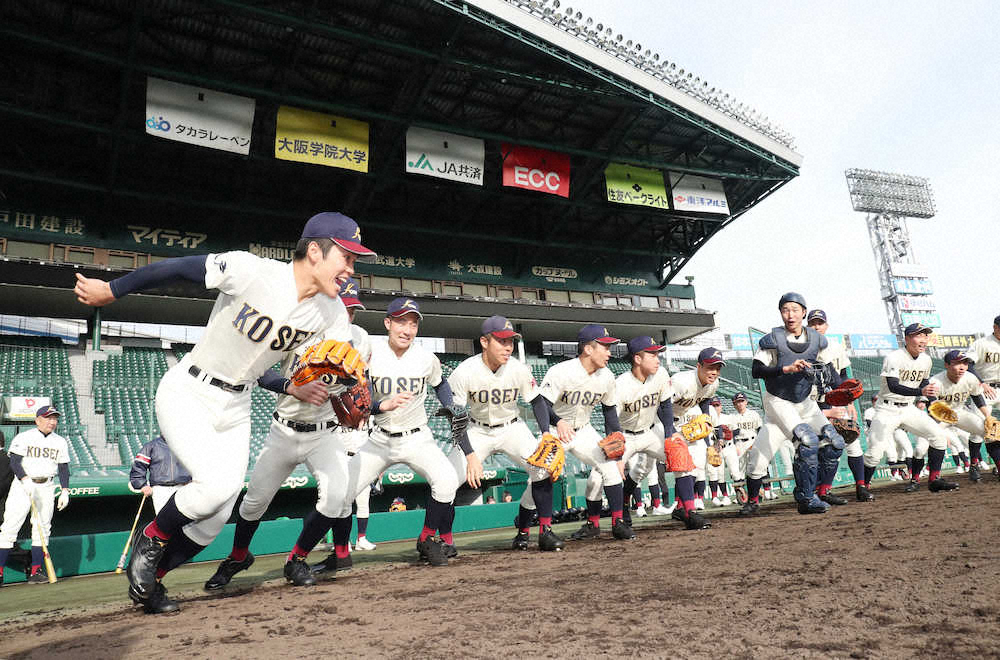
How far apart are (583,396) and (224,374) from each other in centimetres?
392

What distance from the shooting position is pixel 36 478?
305 inches

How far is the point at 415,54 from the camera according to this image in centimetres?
1588

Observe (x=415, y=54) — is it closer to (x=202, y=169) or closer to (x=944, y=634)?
(x=202, y=169)

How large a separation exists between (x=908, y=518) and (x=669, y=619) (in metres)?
3.54

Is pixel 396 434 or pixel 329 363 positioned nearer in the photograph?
pixel 329 363

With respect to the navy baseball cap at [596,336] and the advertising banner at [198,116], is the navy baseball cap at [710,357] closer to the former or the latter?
the navy baseball cap at [596,336]

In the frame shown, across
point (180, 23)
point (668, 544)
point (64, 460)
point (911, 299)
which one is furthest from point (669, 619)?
point (911, 299)

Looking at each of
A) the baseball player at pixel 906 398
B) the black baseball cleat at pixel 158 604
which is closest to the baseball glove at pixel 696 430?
the baseball player at pixel 906 398

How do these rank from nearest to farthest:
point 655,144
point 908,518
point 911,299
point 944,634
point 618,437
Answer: point 944,634
point 908,518
point 618,437
point 655,144
point 911,299

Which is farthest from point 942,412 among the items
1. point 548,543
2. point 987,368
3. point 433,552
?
point 433,552

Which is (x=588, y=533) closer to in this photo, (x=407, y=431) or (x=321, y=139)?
(x=407, y=431)

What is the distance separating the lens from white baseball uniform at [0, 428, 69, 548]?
7449mm

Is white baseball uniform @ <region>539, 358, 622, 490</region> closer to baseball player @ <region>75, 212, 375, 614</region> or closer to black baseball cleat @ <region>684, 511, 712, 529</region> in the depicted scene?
Answer: black baseball cleat @ <region>684, 511, 712, 529</region>

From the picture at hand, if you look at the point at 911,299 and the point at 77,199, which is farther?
the point at 911,299
